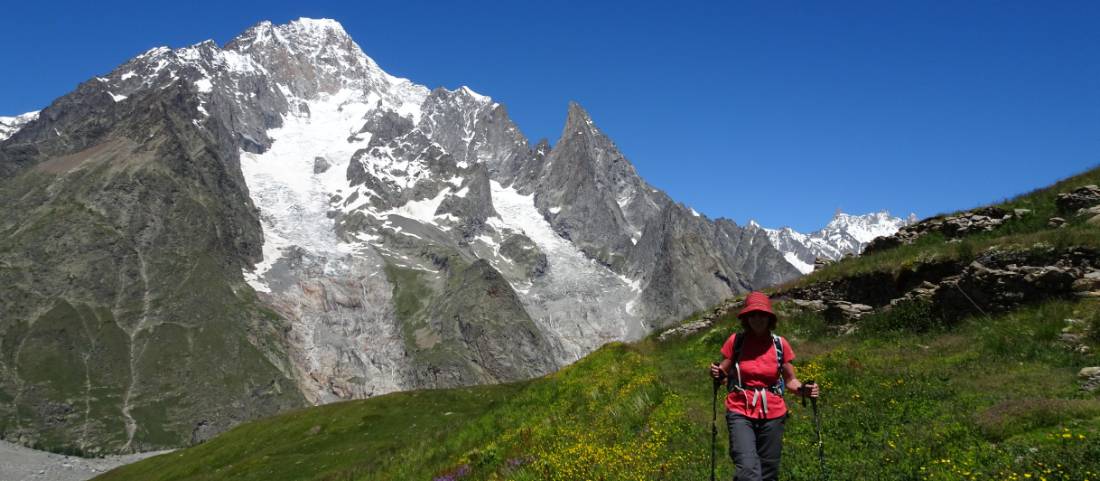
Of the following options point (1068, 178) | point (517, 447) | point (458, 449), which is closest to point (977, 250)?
point (1068, 178)

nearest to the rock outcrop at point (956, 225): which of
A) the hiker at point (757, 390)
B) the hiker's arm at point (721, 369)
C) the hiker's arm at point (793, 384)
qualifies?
the hiker's arm at point (793, 384)

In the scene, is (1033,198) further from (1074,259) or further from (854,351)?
(854,351)

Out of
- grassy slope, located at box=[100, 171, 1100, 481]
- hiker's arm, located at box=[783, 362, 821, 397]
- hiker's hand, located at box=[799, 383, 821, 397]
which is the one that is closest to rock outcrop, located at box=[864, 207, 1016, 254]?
grassy slope, located at box=[100, 171, 1100, 481]

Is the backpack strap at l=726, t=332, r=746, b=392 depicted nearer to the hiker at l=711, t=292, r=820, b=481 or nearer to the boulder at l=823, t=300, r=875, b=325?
the hiker at l=711, t=292, r=820, b=481

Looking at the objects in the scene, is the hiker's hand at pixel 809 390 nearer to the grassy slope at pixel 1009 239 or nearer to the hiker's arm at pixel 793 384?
the hiker's arm at pixel 793 384

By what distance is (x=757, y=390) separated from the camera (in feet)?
37.5

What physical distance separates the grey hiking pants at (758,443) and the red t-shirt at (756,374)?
15cm

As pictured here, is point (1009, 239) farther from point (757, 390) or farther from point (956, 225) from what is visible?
point (757, 390)

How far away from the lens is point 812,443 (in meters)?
14.6

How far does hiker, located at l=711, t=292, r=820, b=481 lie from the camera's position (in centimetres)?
1125

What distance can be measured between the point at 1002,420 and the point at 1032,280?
1071 centimetres

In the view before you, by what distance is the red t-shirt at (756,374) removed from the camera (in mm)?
11375

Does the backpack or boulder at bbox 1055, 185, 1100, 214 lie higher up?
boulder at bbox 1055, 185, 1100, 214

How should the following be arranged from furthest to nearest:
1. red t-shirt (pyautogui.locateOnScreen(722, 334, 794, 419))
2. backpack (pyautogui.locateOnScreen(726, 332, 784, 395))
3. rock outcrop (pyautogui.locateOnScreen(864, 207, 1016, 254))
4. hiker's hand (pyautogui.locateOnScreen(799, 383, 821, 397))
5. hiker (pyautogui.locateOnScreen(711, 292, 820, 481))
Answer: rock outcrop (pyautogui.locateOnScreen(864, 207, 1016, 254)), backpack (pyautogui.locateOnScreen(726, 332, 784, 395)), hiker's hand (pyautogui.locateOnScreen(799, 383, 821, 397)), red t-shirt (pyautogui.locateOnScreen(722, 334, 794, 419)), hiker (pyautogui.locateOnScreen(711, 292, 820, 481))
